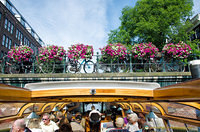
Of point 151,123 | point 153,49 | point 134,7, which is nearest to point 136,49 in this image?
point 153,49

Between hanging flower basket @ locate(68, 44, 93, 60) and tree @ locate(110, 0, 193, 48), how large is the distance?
10.7 meters

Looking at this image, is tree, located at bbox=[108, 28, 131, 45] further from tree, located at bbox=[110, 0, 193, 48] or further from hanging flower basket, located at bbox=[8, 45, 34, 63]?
hanging flower basket, located at bbox=[8, 45, 34, 63]

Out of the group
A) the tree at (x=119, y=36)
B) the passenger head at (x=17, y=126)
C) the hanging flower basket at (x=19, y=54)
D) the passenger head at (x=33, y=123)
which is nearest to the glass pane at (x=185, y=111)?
the passenger head at (x=17, y=126)

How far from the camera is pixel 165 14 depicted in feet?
62.2

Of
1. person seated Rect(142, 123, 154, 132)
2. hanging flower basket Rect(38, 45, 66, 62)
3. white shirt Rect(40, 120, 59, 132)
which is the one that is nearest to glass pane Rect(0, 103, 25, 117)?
white shirt Rect(40, 120, 59, 132)

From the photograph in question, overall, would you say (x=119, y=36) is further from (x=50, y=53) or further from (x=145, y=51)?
(x=50, y=53)

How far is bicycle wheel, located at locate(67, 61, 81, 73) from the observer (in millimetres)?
10273

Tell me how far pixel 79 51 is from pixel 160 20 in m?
12.7

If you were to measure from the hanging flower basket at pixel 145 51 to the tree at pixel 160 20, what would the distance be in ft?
26.9

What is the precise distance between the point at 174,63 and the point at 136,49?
2591mm

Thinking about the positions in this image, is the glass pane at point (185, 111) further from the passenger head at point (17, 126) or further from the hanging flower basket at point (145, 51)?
the hanging flower basket at point (145, 51)

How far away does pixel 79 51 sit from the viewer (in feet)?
33.3

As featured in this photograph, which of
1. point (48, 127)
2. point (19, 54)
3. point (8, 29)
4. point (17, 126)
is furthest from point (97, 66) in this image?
point (8, 29)

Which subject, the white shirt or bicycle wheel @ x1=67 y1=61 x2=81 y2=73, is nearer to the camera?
the white shirt
